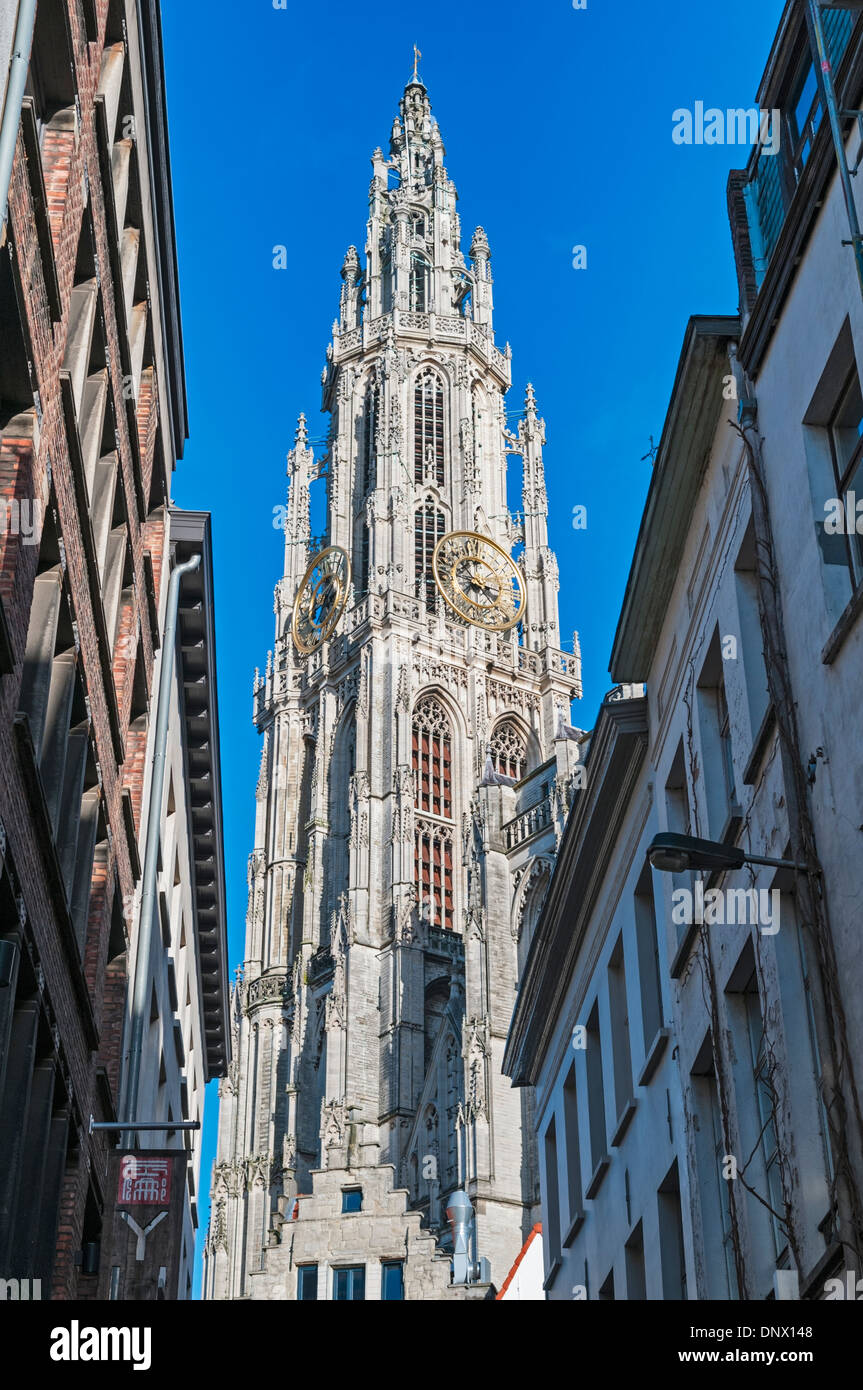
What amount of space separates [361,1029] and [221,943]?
142ft

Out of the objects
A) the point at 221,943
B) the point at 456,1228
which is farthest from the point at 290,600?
the point at 221,943

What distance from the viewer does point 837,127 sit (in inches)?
538

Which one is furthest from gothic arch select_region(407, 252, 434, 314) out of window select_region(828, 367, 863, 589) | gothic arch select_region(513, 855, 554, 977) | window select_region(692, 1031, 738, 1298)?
window select_region(828, 367, 863, 589)

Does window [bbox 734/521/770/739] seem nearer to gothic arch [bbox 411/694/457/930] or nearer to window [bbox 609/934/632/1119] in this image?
window [bbox 609/934/632/1119]

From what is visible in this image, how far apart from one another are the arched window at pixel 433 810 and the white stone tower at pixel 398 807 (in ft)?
0.47

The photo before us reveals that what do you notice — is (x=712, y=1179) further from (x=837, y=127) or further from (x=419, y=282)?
(x=419, y=282)

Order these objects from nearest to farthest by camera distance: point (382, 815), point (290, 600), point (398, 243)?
1. point (382, 815)
2. point (290, 600)
3. point (398, 243)

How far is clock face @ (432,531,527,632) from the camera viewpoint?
9656 centimetres

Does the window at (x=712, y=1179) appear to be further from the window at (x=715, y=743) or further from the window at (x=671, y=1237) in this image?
the window at (x=715, y=743)

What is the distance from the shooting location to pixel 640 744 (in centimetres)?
2169

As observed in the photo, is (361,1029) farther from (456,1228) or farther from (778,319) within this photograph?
(778,319)

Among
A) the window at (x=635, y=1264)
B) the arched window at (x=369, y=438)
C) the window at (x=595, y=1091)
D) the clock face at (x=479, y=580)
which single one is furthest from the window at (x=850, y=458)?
the arched window at (x=369, y=438)

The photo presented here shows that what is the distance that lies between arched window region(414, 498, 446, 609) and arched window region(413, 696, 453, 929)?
25.1ft

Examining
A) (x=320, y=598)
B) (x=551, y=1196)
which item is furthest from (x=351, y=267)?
(x=551, y=1196)
